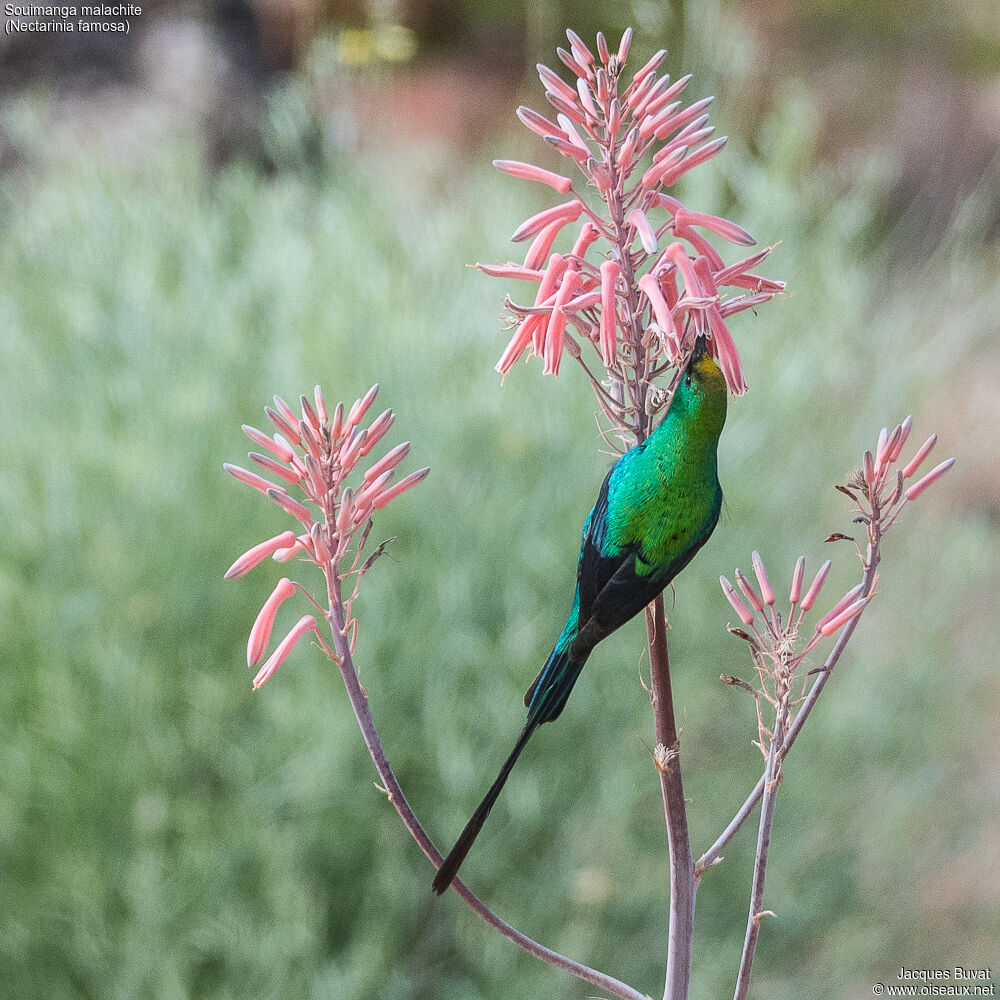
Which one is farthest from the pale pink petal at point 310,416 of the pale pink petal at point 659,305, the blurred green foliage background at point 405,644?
the blurred green foliage background at point 405,644

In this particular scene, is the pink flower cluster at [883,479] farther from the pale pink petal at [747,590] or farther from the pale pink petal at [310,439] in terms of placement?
the pale pink petal at [310,439]

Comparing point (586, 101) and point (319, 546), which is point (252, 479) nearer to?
point (319, 546)

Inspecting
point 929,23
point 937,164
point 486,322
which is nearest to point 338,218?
point 486,322

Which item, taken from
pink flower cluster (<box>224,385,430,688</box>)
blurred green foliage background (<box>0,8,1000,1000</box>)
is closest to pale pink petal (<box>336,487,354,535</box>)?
pink flower cluster (<box>224,385,430,688</box>)

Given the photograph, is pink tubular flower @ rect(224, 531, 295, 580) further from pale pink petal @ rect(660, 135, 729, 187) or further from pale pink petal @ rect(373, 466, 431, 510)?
pale pink petal @ rect(660, 135, 729, 187)

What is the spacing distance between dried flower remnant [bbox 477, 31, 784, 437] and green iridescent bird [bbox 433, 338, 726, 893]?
0.02 meters

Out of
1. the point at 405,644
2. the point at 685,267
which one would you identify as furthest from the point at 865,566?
the point at 405,644

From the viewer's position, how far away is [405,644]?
1.92 meters

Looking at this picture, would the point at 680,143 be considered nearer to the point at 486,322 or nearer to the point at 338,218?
the point at 486,322

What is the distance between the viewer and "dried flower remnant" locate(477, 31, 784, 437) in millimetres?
328

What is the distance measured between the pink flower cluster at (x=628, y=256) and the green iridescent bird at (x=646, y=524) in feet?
0.07

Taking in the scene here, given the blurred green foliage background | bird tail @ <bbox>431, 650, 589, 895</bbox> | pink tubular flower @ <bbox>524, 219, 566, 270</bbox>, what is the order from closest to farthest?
bird tail @ <bbox>431, 650, 589, 895</bbox>, pink tubular flower @ <bbox>524, 219, 566, 270</bbox>, the blurred green foliage background

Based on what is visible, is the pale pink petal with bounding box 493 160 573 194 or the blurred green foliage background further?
the blurred green foliage background

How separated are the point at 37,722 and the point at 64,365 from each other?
2.37 feet
